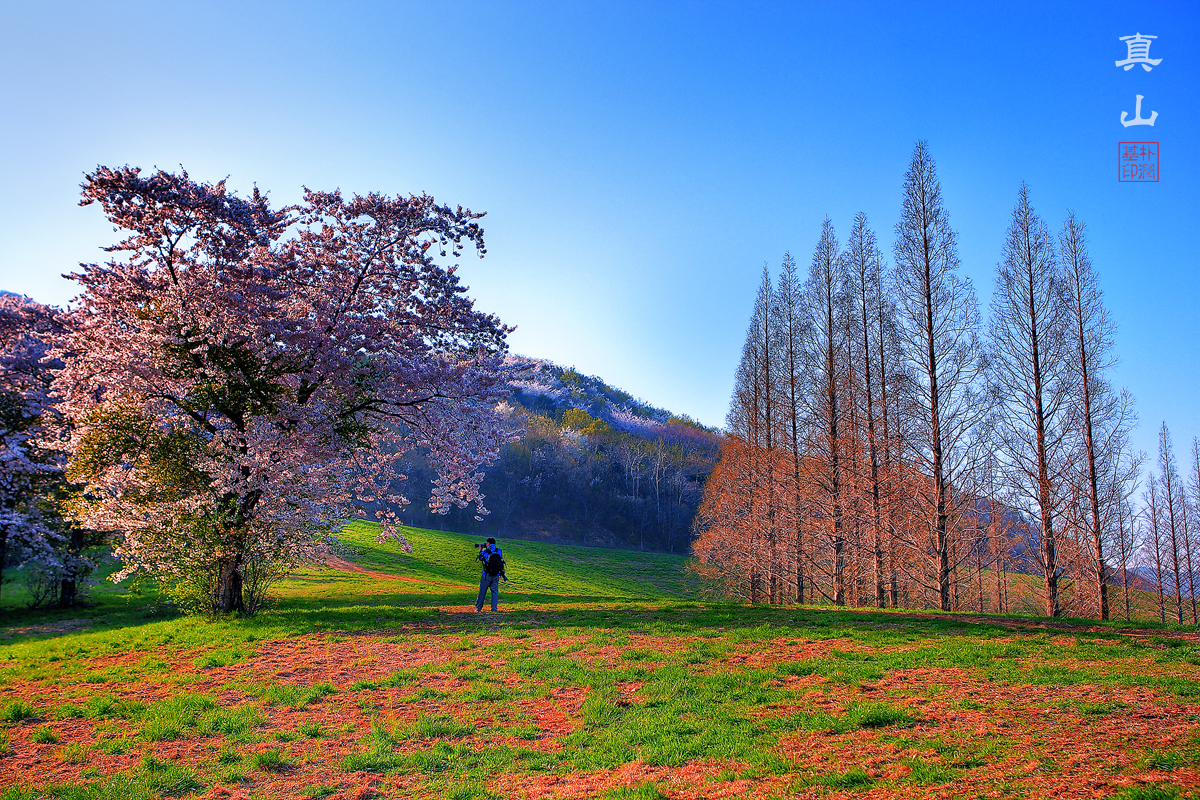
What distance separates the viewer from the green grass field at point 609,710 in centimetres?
517

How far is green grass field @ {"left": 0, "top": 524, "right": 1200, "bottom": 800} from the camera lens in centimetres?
517

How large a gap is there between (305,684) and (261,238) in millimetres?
10073

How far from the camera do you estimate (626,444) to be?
86.8m

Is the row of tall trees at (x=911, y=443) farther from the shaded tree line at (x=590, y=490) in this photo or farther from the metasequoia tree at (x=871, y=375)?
the shaded tree line at (x=590, y=490)

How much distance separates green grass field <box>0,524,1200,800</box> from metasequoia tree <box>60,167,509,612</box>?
7.50 feet

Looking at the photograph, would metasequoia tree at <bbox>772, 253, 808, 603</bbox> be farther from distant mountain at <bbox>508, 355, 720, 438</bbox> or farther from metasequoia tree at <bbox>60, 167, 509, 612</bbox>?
distant mountain at <bbox>508, 355, 720, 438</bbox>

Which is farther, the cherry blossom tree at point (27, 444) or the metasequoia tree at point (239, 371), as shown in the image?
the cherry blossom tree at point (27, 444)

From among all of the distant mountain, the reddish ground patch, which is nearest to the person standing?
the reddish ground patch

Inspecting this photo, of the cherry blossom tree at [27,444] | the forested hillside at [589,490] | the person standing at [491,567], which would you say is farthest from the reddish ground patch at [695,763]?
the forested hillside at [589,490]

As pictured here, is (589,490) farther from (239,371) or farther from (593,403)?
(239,371)

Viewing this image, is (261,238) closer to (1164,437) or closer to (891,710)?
(891,710)

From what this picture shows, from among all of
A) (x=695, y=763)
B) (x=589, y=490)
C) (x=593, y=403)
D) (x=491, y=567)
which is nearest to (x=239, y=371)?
(x=491, y=567)

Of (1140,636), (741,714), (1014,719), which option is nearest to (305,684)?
(741,714)

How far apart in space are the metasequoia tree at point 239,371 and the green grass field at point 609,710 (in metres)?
2.28
